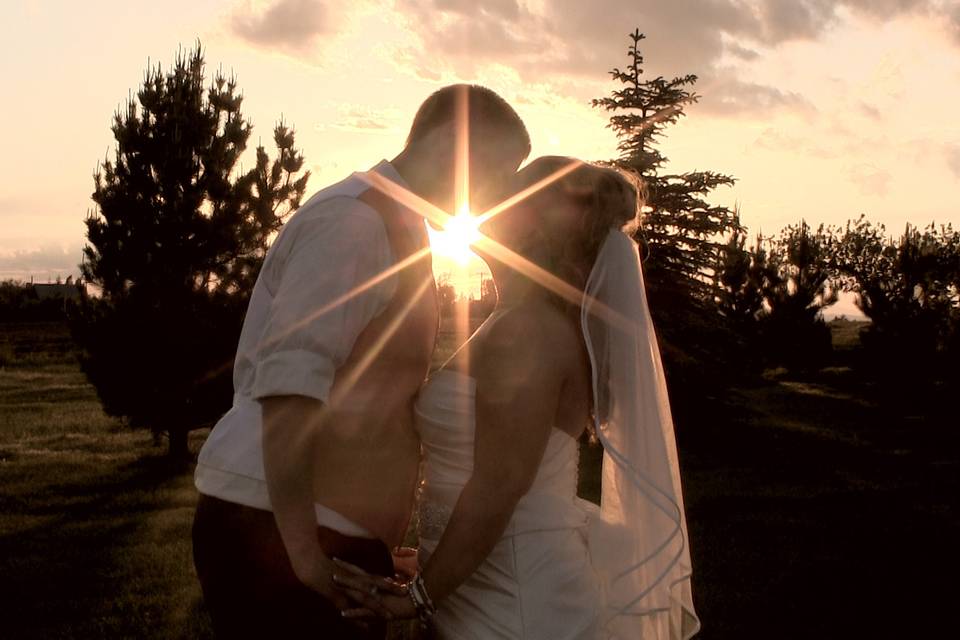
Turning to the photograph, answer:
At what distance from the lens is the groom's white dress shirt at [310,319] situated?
2.76 metres

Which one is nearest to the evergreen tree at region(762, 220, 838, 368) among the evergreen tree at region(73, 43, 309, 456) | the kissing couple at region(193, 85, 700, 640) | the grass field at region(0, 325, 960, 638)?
the grass field at region(0, 325, 960, 638)

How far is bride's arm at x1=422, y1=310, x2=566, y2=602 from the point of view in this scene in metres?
3.03

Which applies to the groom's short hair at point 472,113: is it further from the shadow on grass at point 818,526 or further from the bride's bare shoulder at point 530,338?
the shadow on grass at point 818,526

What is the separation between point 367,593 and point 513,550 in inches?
24.7

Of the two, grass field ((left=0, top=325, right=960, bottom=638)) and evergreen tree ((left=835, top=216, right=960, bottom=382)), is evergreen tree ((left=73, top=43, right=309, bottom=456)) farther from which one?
evergreen tree ((left=835, top=216, right=960, bottom=382))

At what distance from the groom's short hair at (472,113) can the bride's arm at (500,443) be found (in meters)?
0.76

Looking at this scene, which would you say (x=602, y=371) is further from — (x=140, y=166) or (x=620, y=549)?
(x=140, y=166)

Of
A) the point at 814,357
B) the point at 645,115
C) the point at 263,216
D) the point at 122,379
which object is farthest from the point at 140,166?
the point at 814,357

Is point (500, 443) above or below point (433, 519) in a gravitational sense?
above

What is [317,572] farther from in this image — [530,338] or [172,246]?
[172,246]

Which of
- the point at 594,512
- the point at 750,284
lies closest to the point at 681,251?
the point at 594,512

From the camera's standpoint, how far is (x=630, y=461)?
136 inches

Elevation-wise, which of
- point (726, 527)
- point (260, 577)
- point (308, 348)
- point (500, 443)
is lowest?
point (726, 527)

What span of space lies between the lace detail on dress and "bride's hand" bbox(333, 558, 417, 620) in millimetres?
418
